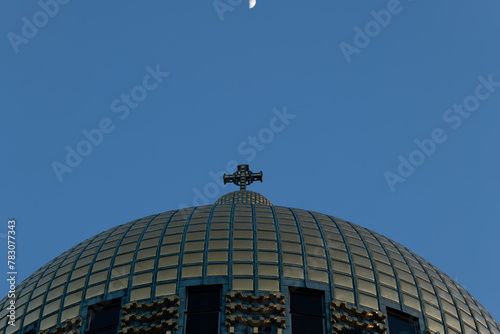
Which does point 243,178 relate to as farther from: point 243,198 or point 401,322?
point 401,322

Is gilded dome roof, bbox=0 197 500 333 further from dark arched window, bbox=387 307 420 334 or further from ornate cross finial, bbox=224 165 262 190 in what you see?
ornate cross finial, bbox=224 165 262 190

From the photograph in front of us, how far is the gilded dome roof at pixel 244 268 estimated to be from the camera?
52469mm

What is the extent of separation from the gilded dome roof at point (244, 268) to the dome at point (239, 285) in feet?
0.17

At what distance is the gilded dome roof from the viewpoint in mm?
52469

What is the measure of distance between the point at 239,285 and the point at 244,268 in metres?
1.15

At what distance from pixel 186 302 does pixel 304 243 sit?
6008 mm

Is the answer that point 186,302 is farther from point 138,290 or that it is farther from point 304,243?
point 304,243

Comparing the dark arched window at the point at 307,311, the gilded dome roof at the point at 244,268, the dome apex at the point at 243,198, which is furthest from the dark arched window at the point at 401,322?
the dome apex at the point at 243,198

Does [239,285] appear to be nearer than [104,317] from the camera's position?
No

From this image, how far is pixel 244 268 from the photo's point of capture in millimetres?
52969

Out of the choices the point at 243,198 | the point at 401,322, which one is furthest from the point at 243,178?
the point at 401,322

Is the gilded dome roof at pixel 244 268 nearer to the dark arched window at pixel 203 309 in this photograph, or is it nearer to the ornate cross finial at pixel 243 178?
the dark arched window at pixel 203 309

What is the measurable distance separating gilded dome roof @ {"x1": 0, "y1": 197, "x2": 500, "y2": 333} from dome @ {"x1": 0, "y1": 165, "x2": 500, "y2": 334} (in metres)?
0.05

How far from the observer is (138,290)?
171ft
